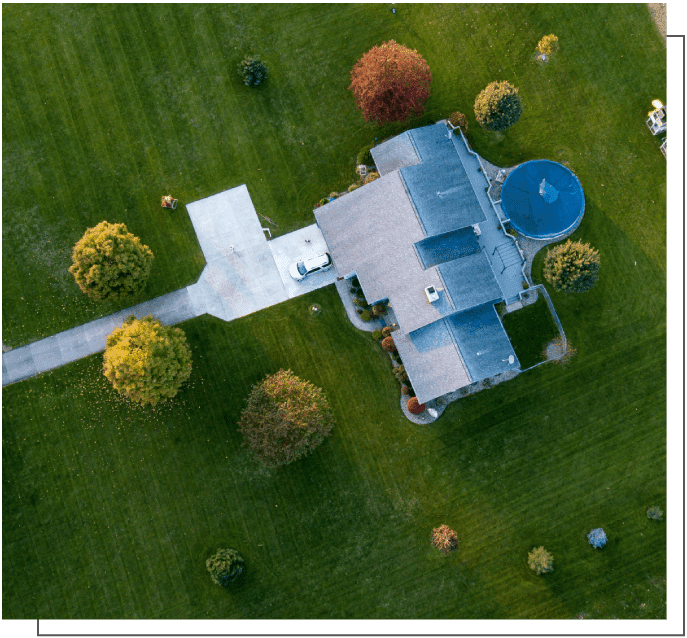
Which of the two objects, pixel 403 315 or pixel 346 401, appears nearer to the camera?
pixel 403 315

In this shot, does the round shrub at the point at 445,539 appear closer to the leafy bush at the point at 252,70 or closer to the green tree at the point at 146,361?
the green tree at the point at 146,361

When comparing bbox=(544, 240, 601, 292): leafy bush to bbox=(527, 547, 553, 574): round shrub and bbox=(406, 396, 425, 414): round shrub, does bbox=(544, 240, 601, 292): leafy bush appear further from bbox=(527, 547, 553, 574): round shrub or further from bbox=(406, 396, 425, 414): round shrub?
bbox=(527, 547, 553, 574): round shrub

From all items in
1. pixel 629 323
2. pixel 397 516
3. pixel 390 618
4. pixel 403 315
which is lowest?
pixel 390 618

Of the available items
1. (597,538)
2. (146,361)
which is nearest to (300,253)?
(146,361)

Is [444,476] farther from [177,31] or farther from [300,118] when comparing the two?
[177,31]

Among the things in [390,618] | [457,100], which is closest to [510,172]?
[457,100]
